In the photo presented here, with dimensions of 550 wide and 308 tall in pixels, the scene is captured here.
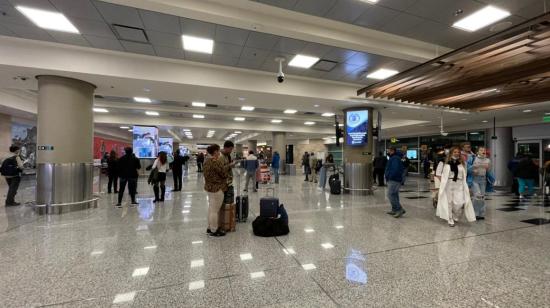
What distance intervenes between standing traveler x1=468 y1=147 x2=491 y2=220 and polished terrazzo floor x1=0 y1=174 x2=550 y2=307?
337mm

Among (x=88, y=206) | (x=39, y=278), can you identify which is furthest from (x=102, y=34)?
(x=39, y=278)

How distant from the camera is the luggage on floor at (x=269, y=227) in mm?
4068

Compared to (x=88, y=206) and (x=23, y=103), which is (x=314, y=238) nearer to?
(x=88, y=206)

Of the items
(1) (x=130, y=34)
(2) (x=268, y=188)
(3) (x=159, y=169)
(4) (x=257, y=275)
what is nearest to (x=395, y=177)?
(2) (x=268, y=188)

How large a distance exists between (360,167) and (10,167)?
10.1 metres

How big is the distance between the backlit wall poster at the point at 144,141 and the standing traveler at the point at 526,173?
15438 mm

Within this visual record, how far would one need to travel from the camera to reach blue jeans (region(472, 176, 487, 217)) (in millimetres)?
5215

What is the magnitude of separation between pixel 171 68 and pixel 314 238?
17.7 ft

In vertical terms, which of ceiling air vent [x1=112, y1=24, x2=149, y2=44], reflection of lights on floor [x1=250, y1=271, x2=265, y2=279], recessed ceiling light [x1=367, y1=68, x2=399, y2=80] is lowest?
reflection of lights on floor [x1=250, y1=271, x2=265, y2=279]

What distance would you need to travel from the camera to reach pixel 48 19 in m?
4.50

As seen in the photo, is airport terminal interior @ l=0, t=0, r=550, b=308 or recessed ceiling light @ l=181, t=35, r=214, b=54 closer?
airport terminal interior @ l=0, t=0, r=550, b=308

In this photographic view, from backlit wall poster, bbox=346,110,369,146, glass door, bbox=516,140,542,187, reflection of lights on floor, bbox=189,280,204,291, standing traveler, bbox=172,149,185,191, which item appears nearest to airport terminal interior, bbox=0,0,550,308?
reflection of lights on floor, bbox=189,280,204,291

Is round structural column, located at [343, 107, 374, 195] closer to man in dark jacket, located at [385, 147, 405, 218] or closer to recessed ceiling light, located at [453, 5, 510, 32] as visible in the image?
man in dark jacket, located at [385, 147, 405, 218]

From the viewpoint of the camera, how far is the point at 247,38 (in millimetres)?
5172
